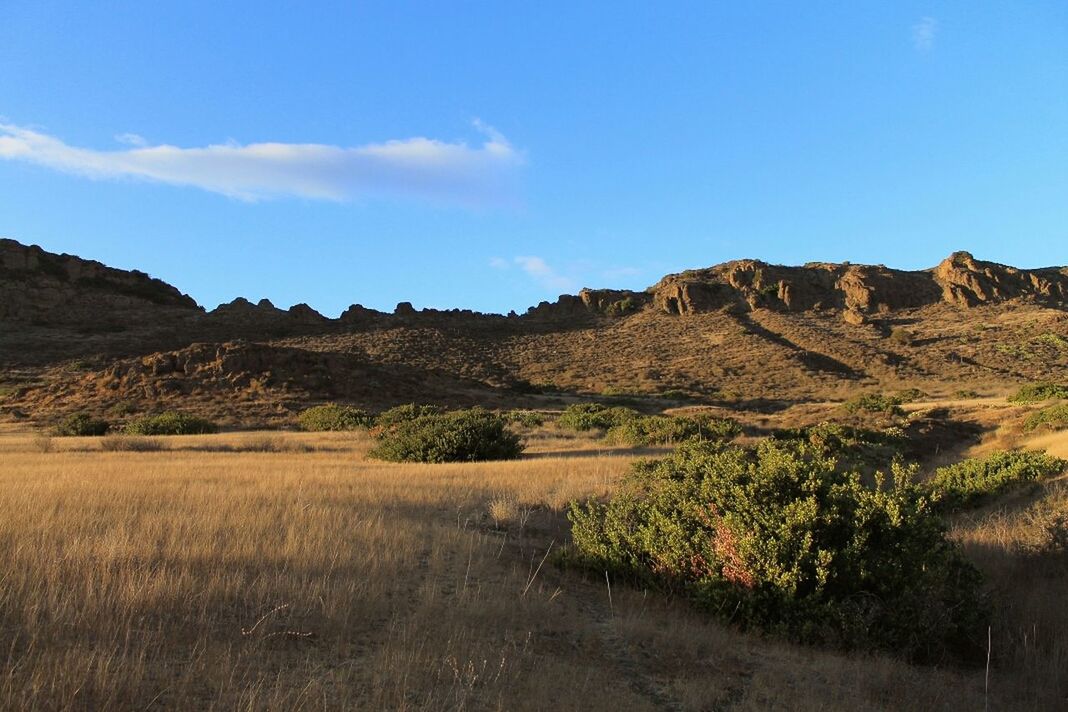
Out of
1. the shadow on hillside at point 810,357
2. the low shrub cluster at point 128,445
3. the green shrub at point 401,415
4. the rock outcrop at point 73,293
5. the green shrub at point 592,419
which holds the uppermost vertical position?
the rock outcrop at point 73,293

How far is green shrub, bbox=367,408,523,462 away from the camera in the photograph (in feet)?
56.2

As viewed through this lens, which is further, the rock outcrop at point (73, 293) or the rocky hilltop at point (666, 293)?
the rocky hilltop at point (666, 293)

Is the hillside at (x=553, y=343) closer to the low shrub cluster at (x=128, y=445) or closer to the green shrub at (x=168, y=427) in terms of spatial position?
the green shrub at (x=168, y=427)

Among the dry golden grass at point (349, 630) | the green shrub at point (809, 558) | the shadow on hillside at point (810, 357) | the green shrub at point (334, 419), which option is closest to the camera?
the dry golden grass at point (349, 630)

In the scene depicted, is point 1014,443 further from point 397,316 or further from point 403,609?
point 397,316

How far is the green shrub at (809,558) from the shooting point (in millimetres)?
5480

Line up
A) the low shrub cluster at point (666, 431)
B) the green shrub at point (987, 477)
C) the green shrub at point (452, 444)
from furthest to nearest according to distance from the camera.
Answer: the low shrub cluster at point (666, 431)
the green shrub at point (452, 444)
the green shrub at point (987, 477)

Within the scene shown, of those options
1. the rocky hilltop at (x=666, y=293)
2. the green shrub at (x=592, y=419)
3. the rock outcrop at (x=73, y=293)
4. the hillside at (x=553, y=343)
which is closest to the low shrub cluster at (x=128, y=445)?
the hillside at (x=553, y=343)

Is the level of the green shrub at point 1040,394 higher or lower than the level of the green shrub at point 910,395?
higher

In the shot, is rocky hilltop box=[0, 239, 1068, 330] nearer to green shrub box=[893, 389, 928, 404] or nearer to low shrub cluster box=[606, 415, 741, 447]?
green shrub box=[893, 389, 928, 404]

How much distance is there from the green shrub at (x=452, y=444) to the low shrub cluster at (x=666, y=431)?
171 inches

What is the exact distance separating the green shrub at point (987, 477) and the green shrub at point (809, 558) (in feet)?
17.6

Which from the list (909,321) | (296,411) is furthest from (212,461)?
(909,321)

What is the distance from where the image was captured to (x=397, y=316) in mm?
79312
